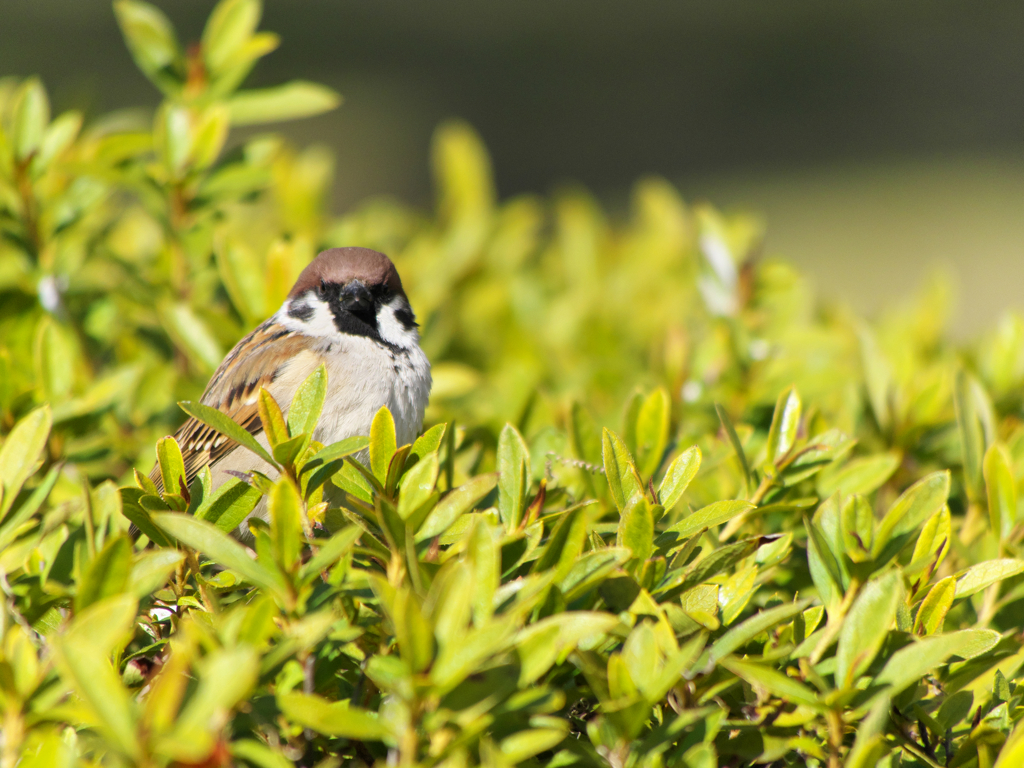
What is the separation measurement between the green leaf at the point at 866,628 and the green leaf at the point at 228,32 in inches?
66.8

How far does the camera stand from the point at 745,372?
2113mm

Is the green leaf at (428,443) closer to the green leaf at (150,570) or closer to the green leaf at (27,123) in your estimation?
the green leaf at (150,570)

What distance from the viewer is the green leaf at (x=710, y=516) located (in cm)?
124

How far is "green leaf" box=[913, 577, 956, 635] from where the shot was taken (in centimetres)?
121

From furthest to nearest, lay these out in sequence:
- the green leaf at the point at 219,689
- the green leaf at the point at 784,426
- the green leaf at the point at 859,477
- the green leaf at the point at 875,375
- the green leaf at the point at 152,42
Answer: the green leaf at the point at 152,42, the green leaf at the point at 875,375, the green leaf at the point at 859,477, the green leaf at the point at 784,426, the green leaf at the point at 219,689

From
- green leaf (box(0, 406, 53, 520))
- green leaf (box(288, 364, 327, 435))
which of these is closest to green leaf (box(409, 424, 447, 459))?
green leaf (box(288, 364, 327, 435))

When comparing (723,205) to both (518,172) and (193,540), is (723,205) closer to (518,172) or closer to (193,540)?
(518,172)

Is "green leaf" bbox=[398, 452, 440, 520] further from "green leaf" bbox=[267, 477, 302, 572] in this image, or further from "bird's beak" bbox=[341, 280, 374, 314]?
"bird's beak" bbox=[341, 280, 374, 314]

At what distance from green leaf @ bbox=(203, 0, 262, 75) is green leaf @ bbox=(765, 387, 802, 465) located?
4.51ft

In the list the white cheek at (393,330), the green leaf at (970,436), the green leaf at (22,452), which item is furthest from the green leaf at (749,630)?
the white cheek at (393,330)

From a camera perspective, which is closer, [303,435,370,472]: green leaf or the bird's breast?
[303,435,370,472]: green leaf

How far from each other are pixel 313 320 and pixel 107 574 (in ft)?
4.24

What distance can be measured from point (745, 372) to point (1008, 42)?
10.7 m

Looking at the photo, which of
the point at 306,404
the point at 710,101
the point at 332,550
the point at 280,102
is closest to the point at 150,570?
the point at 332,550
